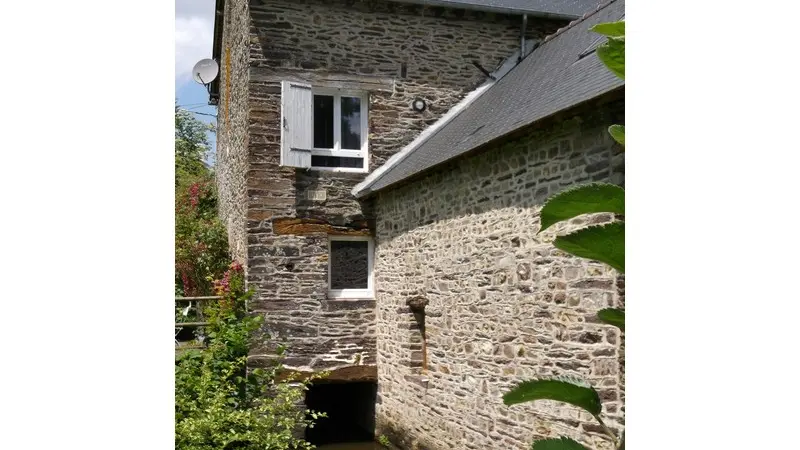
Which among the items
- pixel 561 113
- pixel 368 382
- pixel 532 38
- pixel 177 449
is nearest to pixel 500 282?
pixel 561 113

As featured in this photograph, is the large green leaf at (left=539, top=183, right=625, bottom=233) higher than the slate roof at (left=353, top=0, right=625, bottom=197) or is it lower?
lower

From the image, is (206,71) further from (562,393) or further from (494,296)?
(562,393)

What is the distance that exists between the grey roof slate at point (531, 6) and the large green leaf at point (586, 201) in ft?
28.6

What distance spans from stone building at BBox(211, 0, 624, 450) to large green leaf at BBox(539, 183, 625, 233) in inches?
196

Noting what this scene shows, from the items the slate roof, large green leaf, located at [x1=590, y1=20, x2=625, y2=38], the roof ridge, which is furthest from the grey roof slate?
large green leaf, located at [x1=590, y1=20, x2=625, y2=38]

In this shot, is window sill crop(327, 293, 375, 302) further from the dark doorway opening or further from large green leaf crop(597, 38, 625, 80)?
large green leaf crop(597, 38, 625, 80)

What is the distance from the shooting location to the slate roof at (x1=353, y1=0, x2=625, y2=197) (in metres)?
5.81

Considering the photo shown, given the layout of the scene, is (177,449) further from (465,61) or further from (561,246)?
(465,61)

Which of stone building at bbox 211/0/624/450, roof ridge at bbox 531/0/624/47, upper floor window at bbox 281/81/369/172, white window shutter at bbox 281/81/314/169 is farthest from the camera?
upper floor window at bbox 281/81/369/172

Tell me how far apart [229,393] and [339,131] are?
3.77 meters
